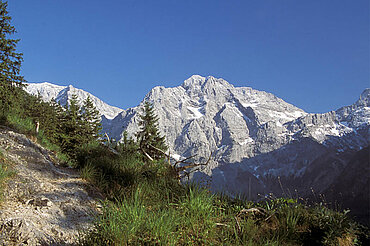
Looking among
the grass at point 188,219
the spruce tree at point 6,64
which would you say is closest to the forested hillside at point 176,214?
the grass at point 188,219

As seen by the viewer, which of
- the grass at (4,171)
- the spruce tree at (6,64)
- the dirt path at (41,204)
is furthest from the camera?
the spruce tree at (6,64)

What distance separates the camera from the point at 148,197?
5.04 meters

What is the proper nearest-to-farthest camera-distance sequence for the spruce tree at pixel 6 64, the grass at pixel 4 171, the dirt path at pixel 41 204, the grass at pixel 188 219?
the grass at pixel 188 219 < the dirt path at pixel 41 204 < the grass at pixel 4 171 < the spruce tree at pixel 6 64

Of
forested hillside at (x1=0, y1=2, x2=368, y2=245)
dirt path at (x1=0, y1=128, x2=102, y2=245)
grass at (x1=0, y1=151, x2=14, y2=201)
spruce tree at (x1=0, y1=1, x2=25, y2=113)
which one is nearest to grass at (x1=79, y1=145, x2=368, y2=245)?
forested hillside at (x1=0, y1=2, x2=368, y2=245)

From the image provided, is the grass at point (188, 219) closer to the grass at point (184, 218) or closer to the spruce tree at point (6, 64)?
the grass at point (184, 218)

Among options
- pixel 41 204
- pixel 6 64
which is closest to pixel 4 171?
pixel 41 204

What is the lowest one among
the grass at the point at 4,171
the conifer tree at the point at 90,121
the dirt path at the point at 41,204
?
the dirt path at the point at 41,204

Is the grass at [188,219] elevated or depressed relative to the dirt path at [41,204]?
elevated

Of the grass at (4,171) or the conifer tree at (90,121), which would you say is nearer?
the grass at (4,171)

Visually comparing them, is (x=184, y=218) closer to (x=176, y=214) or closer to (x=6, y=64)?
(x=176, y=214)

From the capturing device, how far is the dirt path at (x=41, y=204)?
10.2 ft

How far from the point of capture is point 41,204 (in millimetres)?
4086

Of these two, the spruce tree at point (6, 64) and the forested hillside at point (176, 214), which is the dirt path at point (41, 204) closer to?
the forested hillside at point (176, 214)

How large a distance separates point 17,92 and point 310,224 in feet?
74.3
